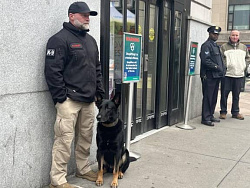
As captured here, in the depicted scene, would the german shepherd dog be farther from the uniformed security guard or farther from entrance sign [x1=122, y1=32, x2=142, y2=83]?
the uniformed security guard

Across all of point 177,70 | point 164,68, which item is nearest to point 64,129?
point 164,68

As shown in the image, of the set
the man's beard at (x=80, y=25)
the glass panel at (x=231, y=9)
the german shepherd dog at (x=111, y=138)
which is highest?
the glass panel at (x=231, y=9)

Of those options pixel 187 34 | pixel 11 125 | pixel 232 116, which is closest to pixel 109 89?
pixel 11 125

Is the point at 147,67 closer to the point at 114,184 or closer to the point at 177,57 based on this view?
the point at 177,57

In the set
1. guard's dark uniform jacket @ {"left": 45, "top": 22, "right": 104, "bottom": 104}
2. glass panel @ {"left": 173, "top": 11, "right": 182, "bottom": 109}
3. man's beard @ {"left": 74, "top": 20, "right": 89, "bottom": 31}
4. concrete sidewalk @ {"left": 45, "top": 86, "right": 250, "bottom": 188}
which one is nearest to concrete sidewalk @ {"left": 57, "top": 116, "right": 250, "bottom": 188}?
concrete sidewalk @ {"left": 45, "top": 86, "right": 250, "bottom": 188}

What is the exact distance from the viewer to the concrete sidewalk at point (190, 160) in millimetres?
4109

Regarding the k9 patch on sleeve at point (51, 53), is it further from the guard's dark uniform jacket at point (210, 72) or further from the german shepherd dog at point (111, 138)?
the guard's dark uniform jacket at point (210, 72)

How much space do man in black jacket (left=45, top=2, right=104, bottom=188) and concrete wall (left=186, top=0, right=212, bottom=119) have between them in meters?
4.43

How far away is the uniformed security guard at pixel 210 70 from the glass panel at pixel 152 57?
1.30 m

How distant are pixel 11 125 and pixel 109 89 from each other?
6.85 ft

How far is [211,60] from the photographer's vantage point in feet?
23.7

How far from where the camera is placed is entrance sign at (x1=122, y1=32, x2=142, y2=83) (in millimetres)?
4371

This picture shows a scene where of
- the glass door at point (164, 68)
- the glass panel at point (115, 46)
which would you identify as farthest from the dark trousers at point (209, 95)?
the glass panel at point (115, 46)

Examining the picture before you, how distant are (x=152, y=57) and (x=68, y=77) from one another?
329 cm
